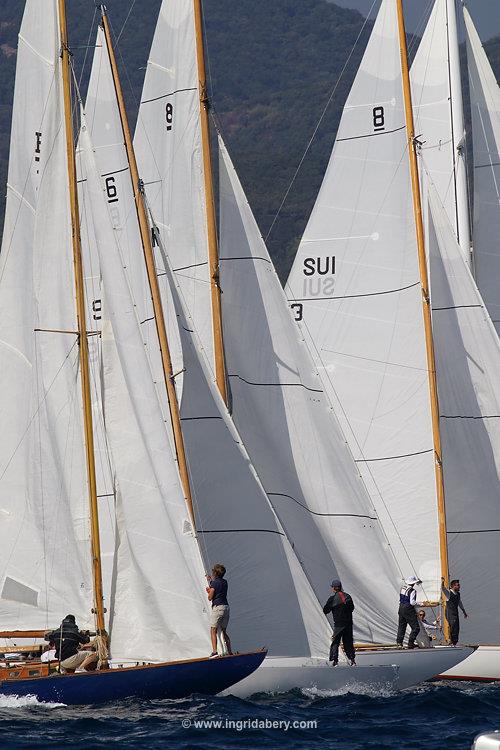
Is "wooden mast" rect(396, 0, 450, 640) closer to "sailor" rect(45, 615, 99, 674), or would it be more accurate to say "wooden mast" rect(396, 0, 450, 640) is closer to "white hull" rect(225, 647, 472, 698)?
"white hull" rect(225, 647, 472, 698)

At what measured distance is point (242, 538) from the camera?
67.2ft

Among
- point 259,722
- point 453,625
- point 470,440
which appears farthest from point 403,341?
point 259,722

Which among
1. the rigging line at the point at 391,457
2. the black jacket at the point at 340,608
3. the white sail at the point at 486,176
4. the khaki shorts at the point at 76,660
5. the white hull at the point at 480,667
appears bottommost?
the white hull at the point at 480,667

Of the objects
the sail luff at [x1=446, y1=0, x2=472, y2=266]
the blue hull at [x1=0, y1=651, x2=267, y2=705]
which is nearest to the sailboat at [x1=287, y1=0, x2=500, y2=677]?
the sail luff at [x1=446, y1=0, x2=472, y2=266]

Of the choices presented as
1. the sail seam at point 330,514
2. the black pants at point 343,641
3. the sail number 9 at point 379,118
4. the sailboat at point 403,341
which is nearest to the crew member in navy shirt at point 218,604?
the black pants at point 343,641

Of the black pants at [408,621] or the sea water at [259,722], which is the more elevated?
the black pants at [408,621]

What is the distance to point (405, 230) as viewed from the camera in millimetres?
25516

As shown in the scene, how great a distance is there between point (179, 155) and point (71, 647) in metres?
8.29

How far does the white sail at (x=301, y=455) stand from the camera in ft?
71.6

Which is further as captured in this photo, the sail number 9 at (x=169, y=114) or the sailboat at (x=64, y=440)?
the sail number 9 at (x=169, y=114)

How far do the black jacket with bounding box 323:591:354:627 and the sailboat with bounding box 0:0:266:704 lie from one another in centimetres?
194

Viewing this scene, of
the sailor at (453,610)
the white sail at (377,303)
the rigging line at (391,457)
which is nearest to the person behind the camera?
the sailor at (453,610)

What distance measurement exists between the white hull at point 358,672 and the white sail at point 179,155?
17.1 ft

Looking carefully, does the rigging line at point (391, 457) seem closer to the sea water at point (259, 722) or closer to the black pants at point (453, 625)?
the black pants at point (453, 625)
